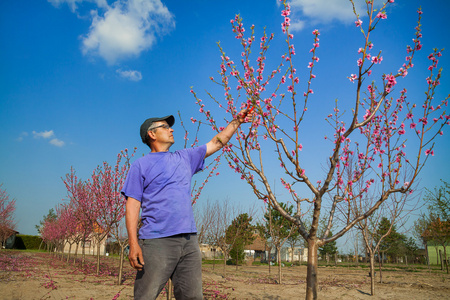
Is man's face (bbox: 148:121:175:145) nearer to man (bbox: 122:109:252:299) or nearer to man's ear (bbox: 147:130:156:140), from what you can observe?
man's ear (bbox: 147:130:156:140)

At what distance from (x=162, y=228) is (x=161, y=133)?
0.95 meters

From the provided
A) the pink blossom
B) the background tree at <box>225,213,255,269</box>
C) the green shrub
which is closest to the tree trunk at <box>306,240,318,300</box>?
the pink blossom

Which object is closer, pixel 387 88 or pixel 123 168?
pixel 387 88

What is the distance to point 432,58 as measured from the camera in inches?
123

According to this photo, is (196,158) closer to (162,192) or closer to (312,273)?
(162,192)

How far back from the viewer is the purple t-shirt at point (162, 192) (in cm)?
237

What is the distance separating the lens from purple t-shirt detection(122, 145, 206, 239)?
2.37 meters

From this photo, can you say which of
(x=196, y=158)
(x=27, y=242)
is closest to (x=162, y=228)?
(x=196, y=158)

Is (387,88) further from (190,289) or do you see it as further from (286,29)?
(190,289)

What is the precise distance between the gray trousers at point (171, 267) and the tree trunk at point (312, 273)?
1.32m

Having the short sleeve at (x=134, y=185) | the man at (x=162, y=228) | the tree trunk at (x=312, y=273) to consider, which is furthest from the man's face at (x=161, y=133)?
the tree trunk at (x=312, y=273)

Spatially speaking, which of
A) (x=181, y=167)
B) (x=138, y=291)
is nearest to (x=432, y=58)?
(x=181, y=167)

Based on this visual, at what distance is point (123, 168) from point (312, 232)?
9216 mm

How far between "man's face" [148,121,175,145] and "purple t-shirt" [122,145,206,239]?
0.64ft
